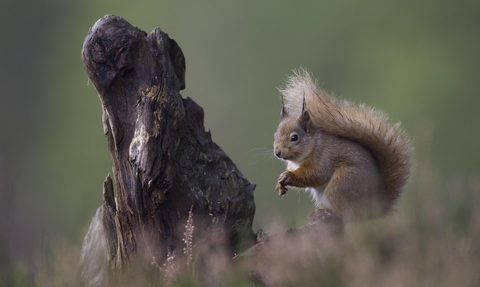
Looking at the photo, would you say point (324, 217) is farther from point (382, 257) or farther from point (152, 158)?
point (152, 158)

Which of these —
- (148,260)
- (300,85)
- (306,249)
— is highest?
(300,85)

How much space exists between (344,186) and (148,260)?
0.86 meters

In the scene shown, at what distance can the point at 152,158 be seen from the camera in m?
2.25

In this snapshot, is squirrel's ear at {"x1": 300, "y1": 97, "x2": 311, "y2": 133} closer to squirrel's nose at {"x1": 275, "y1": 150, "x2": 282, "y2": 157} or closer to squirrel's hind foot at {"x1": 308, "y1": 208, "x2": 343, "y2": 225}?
squirrel's nose at {"x1": 275, "y1": 150, "x2": 282, "y2": 157}

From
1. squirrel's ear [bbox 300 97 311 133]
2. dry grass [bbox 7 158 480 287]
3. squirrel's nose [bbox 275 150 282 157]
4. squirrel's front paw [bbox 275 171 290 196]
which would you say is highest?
squirrel's ear [bbox 300 97 311 133]

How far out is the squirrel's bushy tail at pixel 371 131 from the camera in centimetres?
267

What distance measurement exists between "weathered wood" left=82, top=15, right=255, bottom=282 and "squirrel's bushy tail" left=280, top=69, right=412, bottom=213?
0.50 meters

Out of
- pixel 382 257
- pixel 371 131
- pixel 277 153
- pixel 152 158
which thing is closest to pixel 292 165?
pixel 277 153

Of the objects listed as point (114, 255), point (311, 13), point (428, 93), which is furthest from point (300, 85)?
point (311, 13)

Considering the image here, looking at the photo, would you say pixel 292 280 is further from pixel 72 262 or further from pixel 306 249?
pixel 72 262

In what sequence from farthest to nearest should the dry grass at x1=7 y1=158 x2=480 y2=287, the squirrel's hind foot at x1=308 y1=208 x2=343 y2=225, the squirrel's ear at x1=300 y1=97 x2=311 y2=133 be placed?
the squirrel's ear at x1=300 y1=97 x2=311 y2=133
the squirrel's hind foot at x1=308 y1=208 x2=343 y2=225
the dry grass at x1=7 y1=158 x2=480 y2=287

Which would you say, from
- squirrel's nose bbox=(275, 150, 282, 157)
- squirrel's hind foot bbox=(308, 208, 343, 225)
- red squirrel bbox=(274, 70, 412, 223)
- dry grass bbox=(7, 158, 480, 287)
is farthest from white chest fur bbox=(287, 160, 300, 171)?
dry grass bbox=(7, 158, 480, 287)

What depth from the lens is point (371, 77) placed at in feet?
30.9

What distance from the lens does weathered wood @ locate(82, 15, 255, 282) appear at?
7.45 ft
